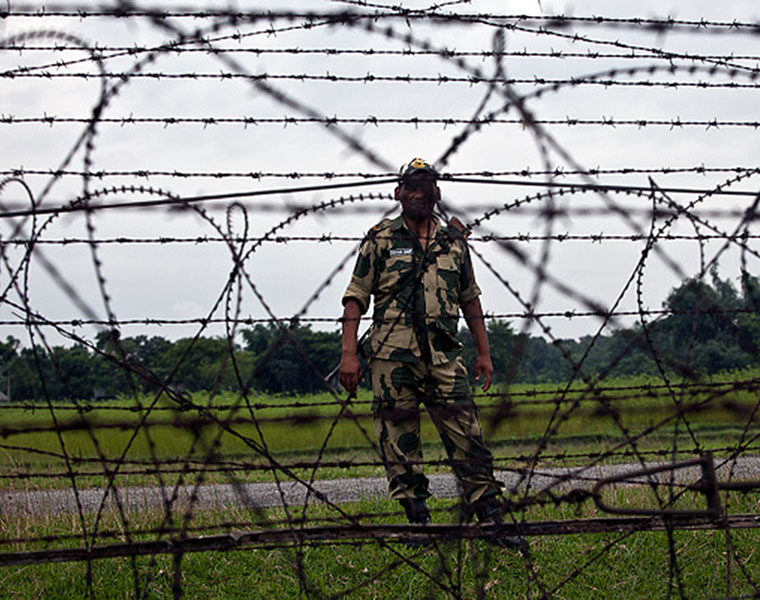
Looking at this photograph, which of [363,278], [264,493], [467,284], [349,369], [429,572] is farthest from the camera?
[264,493]

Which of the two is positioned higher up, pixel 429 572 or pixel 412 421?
pixel 412 421

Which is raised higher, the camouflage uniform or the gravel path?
the camouflage uniform

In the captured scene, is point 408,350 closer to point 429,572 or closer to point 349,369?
point 349,369

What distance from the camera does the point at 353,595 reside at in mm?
3631

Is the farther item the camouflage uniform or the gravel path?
the gravel path

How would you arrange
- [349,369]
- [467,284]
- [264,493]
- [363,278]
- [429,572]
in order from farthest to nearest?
[264,493], [467,284], [363,278], [349,369], [429,572]

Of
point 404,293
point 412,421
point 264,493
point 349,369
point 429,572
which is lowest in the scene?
point 429,572

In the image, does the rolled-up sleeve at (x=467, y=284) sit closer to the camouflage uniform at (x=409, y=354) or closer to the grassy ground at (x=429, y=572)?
the camouflage uniform at (x=409, y=354)

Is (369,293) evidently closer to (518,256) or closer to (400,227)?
(400,227)

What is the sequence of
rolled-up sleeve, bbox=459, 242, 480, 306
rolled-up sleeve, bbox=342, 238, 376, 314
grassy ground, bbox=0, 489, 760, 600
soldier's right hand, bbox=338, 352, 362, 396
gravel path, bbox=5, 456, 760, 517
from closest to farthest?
grassy ground, bbox=0, 489, 760, 600 → soldier's right hand, bbox=338, 352, 362, 396 → rolled-up sleeve, bbox=342, 238, 376, 314 → rolled-up sleeve, bbox=459, 242, 480, 306 → gravel path, bbox=5, 456, 760, 517

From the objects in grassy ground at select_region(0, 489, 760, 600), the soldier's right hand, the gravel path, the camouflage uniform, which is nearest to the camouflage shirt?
the camouflage uniform

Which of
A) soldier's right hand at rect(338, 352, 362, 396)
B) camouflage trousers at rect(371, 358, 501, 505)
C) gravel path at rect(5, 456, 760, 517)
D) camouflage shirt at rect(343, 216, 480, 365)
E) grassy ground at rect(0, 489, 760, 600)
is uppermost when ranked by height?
camouflage shirt at rect(343, 216, 480, 365)

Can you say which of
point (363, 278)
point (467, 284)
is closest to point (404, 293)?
point (363, 278)

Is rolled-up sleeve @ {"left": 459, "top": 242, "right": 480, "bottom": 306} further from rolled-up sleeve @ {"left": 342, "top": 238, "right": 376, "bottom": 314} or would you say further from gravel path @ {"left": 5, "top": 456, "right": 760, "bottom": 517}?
gravel path @ {"left": 5, "top": 456, "right": 760, "bottom": 517}
